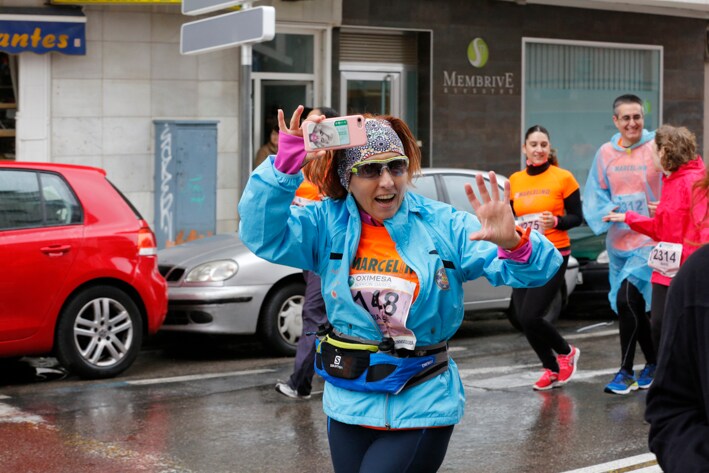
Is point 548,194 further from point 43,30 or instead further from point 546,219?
point 43,30

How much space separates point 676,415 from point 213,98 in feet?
44.0

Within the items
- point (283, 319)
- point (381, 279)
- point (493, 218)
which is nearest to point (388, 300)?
point (381, 279)

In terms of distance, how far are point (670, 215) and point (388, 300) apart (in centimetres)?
410

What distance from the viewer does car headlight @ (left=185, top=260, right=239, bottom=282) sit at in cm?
1009

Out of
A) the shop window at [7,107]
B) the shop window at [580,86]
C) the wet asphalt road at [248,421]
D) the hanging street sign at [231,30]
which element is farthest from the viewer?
the shop window at [580,86]

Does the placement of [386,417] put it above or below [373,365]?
below

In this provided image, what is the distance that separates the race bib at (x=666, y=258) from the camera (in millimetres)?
7320

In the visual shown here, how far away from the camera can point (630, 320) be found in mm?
8398

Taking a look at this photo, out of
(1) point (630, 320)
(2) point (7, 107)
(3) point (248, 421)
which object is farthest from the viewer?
(2) point (7, 107)

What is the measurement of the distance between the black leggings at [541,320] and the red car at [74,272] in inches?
112

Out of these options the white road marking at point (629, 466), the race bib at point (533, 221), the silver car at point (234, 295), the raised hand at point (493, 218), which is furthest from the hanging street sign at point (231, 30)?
the raised hand at point (493, 218)

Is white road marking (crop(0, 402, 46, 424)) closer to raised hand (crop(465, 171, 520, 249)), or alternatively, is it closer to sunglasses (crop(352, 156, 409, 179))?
sunglasses (crop(352, 156, 409, 179))

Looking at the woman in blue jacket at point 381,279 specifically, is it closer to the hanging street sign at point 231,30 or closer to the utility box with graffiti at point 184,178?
the hanging street sign at point 231,30

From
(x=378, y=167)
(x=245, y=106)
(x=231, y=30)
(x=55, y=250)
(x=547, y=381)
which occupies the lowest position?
(x=547, y=381)
